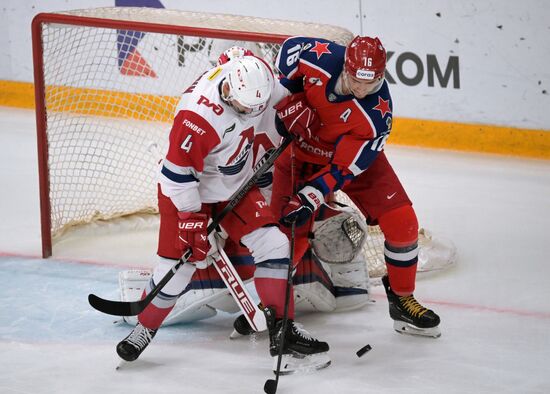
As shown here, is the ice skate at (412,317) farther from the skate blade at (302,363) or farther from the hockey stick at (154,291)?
the hockey stick at (154,291)

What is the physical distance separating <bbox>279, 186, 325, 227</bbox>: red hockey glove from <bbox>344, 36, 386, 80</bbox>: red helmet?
423mm

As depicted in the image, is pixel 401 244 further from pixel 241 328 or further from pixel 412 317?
pixel 241 328

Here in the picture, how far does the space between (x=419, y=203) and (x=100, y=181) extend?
5.37ft

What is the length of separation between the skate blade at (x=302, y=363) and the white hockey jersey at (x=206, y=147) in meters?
0.58

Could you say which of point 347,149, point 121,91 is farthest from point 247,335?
point 121,91

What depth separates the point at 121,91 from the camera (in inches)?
233

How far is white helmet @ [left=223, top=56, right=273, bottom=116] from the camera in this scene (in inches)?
125

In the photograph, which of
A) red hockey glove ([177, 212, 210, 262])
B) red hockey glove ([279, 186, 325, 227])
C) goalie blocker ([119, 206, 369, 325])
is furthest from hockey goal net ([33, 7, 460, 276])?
red hockey glove ([177, 212, 210, 262])

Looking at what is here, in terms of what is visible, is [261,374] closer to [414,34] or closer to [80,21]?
Result: [80,21]

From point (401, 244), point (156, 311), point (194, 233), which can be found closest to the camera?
point (194, 233)

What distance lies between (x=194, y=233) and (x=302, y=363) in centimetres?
55

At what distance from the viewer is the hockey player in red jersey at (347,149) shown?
3453 millimetres

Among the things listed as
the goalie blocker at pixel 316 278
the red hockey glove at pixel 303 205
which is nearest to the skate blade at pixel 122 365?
the goalie blocker at pixel 316 278

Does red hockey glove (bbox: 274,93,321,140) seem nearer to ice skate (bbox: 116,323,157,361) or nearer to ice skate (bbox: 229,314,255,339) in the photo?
ice skate (bbox: 229,314,255,339)
